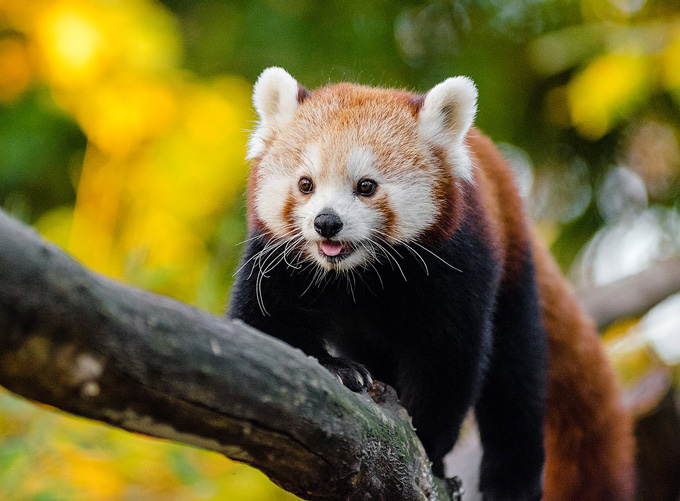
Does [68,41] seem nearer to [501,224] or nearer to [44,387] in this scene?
[501,224]

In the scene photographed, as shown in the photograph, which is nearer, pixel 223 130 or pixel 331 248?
pixel 331 248

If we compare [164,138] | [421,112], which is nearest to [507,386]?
[421,112]

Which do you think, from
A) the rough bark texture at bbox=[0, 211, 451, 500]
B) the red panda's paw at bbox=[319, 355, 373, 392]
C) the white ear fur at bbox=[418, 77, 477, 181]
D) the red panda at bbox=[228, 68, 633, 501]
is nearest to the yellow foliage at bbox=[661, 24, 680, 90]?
the red panda at bbox=[228, 68, 633, 501]

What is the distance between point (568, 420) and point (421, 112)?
69.4 inches

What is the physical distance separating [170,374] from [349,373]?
3.02 ft

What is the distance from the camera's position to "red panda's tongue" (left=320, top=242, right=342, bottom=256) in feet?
8.43

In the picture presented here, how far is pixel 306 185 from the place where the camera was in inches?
106

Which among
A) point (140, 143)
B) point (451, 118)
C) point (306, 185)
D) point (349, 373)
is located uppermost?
point (451, 118)

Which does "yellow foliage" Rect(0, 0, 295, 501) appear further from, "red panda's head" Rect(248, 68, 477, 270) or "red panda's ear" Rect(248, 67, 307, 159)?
"red panda's head" Rect(248, 68, 477, 270)

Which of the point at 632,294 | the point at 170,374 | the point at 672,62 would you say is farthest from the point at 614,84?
the point at 170,374

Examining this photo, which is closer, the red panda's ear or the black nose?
the black nose

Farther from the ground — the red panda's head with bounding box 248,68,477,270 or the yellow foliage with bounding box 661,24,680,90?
the yellow foliage with bounding box 661,24,680,90

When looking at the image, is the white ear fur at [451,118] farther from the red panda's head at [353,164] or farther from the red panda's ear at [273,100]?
the red panda's ear at [273,100]

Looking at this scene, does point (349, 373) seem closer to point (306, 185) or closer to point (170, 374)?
point (306, 185)
